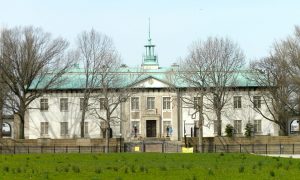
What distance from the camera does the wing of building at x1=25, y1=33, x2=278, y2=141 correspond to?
246 feet

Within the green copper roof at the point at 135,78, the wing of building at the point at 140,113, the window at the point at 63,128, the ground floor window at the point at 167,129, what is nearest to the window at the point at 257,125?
the wing of building at the point at 140,113

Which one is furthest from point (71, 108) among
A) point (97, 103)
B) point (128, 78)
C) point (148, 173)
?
point (148, 173)

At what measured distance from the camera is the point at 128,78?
246 ft

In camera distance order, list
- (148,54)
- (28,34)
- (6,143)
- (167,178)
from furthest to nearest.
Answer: (148,54)
(28,34)
(6,143)
(167,178)

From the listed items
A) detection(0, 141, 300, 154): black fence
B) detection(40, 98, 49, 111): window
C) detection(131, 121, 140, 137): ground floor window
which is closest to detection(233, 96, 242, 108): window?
detection(131, 121, 140, 137): ground floor window

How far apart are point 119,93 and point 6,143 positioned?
51.9ft

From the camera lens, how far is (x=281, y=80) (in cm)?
6400

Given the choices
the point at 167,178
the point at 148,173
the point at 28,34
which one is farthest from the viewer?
the point at 28,34

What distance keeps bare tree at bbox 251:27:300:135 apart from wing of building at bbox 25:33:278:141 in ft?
8.73

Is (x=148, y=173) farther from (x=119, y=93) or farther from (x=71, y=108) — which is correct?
(x=71, y=108)

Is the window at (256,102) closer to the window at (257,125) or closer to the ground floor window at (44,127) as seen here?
the window at (257,125)

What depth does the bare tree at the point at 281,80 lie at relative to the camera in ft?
198

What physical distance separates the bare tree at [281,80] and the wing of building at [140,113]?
2.66 m

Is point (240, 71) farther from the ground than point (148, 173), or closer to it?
farther from the ground
